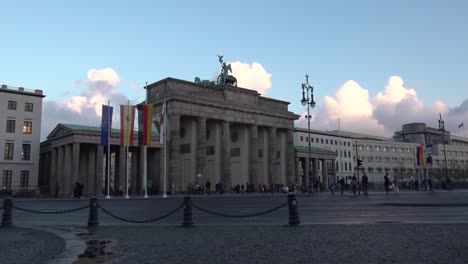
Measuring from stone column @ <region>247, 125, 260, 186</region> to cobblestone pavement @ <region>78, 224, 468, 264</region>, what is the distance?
6460 centimetres

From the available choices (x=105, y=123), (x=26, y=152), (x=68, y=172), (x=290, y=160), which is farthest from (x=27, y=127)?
(x=290, y=160)

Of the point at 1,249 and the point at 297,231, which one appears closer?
the point at 1,249

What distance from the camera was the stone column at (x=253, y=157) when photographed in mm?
77562

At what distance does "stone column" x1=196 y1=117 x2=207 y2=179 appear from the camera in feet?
224

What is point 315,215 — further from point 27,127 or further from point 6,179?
point 27,127

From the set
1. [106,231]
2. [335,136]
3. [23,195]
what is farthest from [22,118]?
[335,136]

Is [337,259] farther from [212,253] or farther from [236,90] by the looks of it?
[236,90]

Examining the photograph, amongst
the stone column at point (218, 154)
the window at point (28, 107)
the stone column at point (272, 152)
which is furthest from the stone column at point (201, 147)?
the window at point (28, 107)

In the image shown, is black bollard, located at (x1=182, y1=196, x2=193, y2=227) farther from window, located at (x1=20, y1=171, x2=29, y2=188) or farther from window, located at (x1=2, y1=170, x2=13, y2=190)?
window, located at (x1=20, y1=171, x2=29, y2=188)

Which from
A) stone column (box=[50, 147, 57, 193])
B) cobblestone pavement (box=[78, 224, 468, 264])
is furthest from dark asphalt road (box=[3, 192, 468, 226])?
stone column (box=[50, 147, 57, 193])

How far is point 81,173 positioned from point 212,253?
67.9m

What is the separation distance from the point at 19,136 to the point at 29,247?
6698cm

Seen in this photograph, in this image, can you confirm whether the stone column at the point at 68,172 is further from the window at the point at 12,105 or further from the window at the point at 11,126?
the window at the point at 12,105

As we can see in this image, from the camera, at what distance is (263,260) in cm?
762
